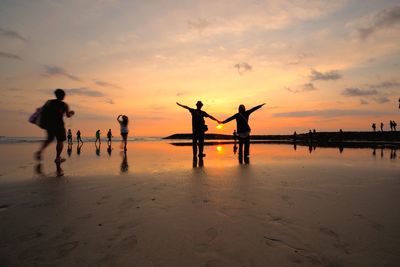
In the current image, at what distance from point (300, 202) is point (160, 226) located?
2.25m

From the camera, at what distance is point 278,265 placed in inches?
86.1

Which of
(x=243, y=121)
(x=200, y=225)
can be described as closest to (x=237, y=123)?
(x=243, y=121)

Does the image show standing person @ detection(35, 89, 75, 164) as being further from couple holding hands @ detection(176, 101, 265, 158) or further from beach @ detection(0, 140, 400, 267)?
couple holding hands @ detection(176, 101, 265, 158)

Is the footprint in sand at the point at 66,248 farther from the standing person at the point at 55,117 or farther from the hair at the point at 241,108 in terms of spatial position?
the hair at the point at 241,108

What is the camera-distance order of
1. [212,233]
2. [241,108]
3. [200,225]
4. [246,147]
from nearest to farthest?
1. [212,233]
2. [200,225]
3. [246,147]
4. [241,108]

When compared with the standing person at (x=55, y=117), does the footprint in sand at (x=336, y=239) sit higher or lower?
lower

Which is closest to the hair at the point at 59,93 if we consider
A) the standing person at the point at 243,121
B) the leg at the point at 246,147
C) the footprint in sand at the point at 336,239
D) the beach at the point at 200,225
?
the beach at the point at 200,225

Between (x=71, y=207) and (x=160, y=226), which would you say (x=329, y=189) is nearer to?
(x=160, y=226)

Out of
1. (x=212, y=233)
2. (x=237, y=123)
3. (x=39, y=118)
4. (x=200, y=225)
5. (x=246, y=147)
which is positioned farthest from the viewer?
(x=237, y=123)

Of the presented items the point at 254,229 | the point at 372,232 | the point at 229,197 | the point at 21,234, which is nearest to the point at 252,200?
the point at 229,197

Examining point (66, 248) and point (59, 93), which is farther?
point (59, 93)

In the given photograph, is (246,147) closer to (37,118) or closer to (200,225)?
(37,118)

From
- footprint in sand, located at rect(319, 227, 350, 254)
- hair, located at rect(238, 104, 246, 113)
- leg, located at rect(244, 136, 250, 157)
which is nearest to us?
footprint in sand, located at rect(319, 227, 350, 254)

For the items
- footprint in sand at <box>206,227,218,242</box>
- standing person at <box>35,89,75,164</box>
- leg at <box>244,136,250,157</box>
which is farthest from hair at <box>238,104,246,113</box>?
footprint in sand at <box>206,227,218,242</box>
